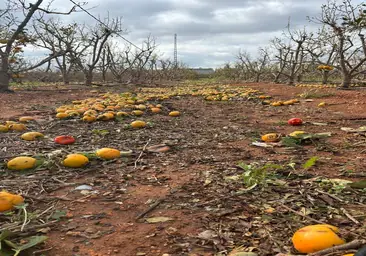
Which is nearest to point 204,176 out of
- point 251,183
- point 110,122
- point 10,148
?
point 251,183

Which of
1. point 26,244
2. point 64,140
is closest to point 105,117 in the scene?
point 64,140

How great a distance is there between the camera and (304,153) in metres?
3.24

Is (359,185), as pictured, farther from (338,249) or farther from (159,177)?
(159,177)

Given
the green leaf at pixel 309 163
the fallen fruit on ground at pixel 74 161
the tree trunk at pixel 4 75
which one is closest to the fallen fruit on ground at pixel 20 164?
the fallen fruit on ground at pixel 74 161

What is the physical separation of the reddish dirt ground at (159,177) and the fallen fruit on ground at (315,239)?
0.31 m

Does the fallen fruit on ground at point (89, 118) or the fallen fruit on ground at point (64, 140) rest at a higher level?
the fallen fruit on ground at point (89, 118)

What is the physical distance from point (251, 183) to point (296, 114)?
4.48m

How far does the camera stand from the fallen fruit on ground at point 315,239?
140 cm

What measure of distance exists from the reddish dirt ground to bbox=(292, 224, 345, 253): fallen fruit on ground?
312mm

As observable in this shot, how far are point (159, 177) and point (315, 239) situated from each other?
1358 millimetres

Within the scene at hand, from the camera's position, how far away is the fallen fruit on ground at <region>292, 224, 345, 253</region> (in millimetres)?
1399

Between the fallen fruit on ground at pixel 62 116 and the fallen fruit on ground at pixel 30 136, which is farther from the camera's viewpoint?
the fallen fruit on ground at pixel 62 116

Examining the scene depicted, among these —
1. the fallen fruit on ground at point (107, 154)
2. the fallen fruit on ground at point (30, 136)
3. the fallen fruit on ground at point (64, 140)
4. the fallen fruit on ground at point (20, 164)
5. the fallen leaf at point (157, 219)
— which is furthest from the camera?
the fallen fruit on ground at point (30, 136)

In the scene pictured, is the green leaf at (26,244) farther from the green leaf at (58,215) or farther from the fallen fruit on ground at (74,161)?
the fallen fruit on ground at (74,161)
